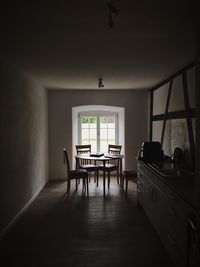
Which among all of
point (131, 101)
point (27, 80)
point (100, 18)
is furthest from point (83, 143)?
point (100, 18)

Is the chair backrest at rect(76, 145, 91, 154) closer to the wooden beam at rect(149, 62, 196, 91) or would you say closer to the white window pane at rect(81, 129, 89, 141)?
the white window pane at rect(81, 129, 89, 141)

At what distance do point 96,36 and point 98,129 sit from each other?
16.2 feet

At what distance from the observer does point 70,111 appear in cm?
681

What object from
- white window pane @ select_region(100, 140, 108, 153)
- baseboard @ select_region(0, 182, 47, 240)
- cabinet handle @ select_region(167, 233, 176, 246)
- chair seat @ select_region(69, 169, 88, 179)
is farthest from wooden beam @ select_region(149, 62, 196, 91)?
baseboard @ select_region(0, 182, 47, 240)

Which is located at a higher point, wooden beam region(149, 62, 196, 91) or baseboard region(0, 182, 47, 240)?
wooden beam region(149, 62, 196, 91)

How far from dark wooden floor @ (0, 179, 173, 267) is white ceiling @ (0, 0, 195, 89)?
2375 millimetres

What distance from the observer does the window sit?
24.3 feet

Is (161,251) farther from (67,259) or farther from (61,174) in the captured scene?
(61,174)

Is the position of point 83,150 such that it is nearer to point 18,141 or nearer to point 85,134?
point 85,134

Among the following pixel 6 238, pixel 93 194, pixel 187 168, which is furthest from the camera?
pixel 93 194

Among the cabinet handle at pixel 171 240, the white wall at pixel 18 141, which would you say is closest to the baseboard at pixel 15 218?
the white wall at pixel 18 141

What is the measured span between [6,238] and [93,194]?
2.36 m

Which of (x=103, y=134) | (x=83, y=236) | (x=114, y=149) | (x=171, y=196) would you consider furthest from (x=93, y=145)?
(x=171, y=196)

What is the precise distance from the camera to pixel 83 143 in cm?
746
